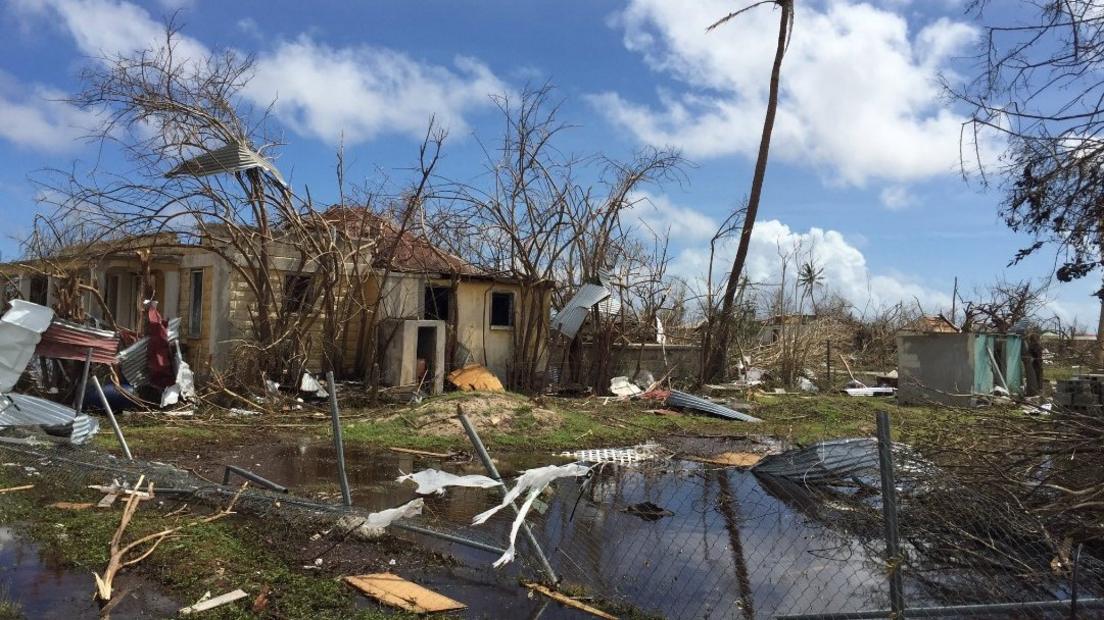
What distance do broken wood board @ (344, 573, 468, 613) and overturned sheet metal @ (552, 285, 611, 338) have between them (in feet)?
44.9

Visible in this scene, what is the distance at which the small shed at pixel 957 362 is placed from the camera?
18.2 meters

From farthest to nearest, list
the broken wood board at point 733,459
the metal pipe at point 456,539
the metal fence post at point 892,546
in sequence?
the broken wood board at point 733,459
the metal pipe at point 456,539
the metal fence post at point 892,546

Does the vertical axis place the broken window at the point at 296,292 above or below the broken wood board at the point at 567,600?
above

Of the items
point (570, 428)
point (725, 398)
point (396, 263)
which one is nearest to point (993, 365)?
point (725, 398)

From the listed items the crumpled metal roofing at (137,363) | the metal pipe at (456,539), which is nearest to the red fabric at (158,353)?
the crumpled metal roofing at (137,363)

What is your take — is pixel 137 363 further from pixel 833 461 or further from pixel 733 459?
pixel 833 461

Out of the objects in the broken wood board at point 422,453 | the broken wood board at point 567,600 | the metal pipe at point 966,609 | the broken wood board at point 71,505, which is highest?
the metal pipe at point 966,609

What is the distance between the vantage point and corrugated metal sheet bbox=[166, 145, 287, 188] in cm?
1437

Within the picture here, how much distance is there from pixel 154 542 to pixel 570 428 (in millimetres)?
8390

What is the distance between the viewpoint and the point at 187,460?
9.86m

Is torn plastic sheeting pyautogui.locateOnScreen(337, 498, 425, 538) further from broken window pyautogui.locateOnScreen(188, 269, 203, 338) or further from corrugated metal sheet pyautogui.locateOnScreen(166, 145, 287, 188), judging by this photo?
broken window pyautogui.locateOnScreen(188, 269, 203, 338)

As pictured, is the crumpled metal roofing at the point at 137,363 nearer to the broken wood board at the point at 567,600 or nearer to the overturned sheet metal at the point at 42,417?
the overturned sheet metal at the point at 42,417

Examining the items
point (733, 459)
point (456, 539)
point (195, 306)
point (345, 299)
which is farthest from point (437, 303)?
point (456, 539)

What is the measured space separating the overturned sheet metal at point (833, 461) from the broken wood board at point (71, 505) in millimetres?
6791
